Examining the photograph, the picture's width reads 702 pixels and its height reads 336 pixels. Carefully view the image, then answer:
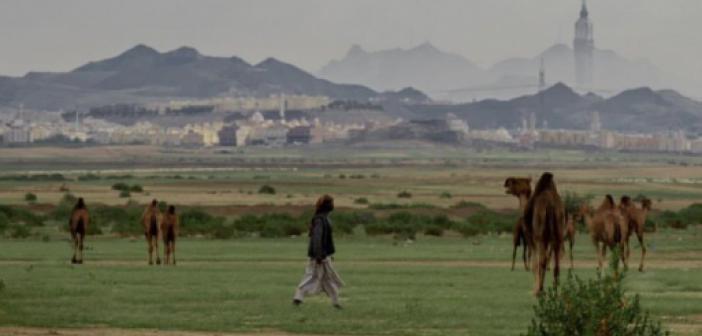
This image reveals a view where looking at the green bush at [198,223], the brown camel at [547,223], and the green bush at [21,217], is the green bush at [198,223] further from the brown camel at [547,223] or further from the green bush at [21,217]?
the brown camel at [547,223]

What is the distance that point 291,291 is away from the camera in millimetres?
29156

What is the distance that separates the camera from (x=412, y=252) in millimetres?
44000

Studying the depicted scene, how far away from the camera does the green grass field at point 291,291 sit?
78.9ft

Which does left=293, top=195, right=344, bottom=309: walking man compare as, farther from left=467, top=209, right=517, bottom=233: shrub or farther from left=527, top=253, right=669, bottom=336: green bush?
left=467, top=209, right=517, bottom=233: shrub

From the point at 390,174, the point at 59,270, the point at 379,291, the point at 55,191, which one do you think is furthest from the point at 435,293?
the point at 390,174

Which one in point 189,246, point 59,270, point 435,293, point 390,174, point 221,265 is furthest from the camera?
point 390,174

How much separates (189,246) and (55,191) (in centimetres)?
5075

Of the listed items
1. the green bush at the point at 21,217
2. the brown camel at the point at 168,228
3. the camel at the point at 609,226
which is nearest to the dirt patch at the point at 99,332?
the camel at the point at 609,226

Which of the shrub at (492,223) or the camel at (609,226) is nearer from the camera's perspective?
the camel at (609,226)

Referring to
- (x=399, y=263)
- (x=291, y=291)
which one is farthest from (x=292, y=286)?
(x=399, y=263)

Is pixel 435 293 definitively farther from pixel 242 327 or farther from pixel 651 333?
pixel 651 333

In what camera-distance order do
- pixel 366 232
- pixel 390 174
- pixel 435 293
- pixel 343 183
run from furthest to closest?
pixel 390 174 → pixel 343 183 → pixel 366 232 → pixel 435 293

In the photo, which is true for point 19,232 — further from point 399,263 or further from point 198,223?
point 399,263

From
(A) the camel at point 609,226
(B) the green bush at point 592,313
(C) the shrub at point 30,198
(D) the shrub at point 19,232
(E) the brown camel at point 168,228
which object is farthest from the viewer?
(C) the shrub at point 30,198
